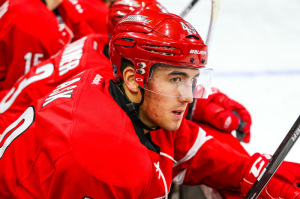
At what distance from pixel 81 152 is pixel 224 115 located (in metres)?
1.07

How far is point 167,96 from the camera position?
129 cm

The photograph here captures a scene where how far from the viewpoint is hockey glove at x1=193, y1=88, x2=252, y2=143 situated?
6.42ft

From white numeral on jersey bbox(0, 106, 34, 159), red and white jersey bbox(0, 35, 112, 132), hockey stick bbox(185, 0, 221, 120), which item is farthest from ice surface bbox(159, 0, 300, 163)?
white numeral on jersey bbox(0, 106, 34, 159)

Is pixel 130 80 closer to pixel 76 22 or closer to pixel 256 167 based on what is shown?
pixel 256 167

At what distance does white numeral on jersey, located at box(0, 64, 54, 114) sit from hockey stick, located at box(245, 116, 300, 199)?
42.7 inches

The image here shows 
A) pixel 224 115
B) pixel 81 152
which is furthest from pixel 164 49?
pixel 224 115

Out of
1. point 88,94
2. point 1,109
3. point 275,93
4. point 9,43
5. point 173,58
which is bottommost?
point 275,93

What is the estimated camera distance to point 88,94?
1257mm

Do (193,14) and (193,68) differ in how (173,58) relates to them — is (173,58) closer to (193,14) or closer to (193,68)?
(193,68)

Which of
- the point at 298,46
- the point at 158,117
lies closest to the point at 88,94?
the point at 158,117

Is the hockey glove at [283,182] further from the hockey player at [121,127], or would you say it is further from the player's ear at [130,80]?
the player's ear at [130,80]

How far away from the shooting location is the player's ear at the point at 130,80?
52.2 inches

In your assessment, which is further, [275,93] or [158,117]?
[275,93]

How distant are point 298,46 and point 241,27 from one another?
78 centimetres
